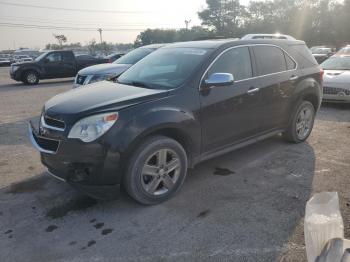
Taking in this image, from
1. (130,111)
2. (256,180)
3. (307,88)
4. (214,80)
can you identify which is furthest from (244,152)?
(130,111)

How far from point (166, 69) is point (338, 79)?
6181mm

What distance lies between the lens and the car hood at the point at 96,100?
12.0ft

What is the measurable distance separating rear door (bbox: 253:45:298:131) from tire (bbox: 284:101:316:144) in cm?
23

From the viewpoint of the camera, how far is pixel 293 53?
5703mm

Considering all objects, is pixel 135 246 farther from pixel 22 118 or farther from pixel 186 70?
pixel 22 118

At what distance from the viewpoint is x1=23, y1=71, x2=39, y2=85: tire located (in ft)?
57.6

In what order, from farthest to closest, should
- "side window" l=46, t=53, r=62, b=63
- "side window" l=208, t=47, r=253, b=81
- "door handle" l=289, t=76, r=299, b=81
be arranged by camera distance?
"side window" l=46, t=53, r=62, b=63 → "door handle" l=289, t=76, r=299, b=81 → "side window" l=208, t=47, r=253, b=81

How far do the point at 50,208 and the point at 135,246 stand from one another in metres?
1.28

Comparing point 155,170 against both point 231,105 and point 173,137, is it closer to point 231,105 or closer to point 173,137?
point 173,137

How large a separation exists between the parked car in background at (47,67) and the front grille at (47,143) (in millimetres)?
14928

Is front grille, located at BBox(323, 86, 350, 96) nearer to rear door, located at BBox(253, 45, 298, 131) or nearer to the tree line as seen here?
rear door, located at BBox(253, 45, 298, 131)

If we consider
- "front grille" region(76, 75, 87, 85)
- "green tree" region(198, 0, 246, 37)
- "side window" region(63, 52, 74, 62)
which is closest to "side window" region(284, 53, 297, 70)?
"front grille" region(76, 75, 87, 85)

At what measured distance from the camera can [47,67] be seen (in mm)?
18094

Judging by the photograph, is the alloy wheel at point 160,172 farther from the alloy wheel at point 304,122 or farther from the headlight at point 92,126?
the alloy wheel at point 304,122
